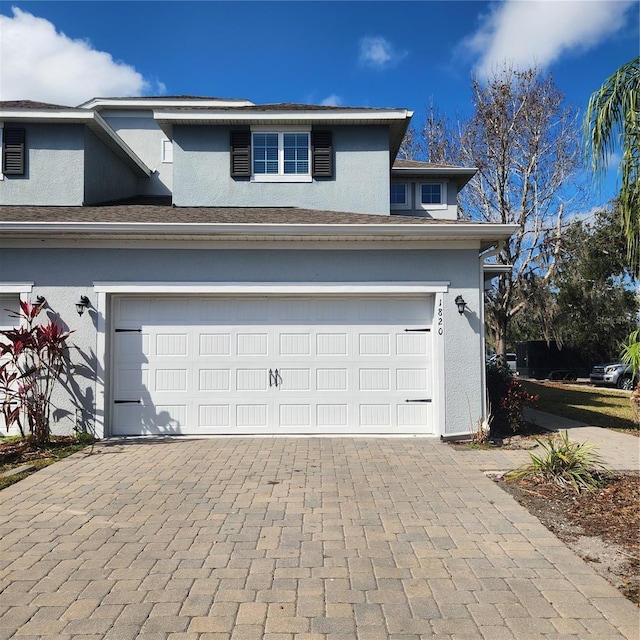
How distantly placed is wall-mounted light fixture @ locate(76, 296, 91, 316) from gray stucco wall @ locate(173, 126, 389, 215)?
3.35m

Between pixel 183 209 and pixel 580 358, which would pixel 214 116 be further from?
pixel 580 358

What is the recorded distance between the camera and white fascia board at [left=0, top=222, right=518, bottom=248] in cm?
792

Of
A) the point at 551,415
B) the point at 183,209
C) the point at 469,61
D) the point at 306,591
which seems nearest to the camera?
the point at 306,591

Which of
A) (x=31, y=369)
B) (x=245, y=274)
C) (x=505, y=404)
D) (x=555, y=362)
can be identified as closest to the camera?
(x=31, y=369)

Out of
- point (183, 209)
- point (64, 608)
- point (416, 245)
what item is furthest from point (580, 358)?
point (64, 608)

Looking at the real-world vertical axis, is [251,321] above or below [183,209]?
below

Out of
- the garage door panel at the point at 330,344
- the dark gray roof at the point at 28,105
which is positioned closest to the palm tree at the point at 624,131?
the garage door panel at the point at 330,344

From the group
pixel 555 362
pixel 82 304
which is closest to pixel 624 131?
pixel 82 304

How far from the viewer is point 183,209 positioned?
10.1m

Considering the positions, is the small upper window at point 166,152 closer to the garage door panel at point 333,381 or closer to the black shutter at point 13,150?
the black shutter at point 13,150

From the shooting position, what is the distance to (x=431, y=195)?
47.5ft

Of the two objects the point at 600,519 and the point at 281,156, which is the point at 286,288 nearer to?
the point at 281,156

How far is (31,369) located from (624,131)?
881 cm

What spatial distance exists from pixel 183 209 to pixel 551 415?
9495 mm
